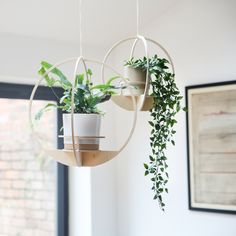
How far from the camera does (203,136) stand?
2801 mm

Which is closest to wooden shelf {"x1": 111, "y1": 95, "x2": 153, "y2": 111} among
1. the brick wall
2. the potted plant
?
the potted plant

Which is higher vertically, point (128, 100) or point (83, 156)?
point (128, 100)

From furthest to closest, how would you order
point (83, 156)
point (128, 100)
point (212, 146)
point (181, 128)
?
point (181, 128) < point (212, 146) < point (128, 100) < point (83, 156)

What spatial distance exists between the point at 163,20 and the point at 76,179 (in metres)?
1.20

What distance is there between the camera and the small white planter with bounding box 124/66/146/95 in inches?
74.7

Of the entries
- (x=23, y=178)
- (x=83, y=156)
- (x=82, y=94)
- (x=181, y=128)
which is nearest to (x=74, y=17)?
(x=181, y=128)

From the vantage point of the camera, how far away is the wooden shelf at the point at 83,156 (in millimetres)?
1602

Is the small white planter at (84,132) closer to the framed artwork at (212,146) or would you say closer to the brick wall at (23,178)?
the framed artwork at (212,146)

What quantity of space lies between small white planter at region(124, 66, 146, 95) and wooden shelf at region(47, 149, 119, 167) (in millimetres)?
377

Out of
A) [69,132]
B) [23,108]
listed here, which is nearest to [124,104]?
[69,132]

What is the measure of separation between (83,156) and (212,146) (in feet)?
4.37

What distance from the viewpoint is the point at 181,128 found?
2908 millimetres

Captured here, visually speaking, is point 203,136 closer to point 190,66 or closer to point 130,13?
point 190,66

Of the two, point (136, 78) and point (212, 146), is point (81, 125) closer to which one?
point (136, 78)
